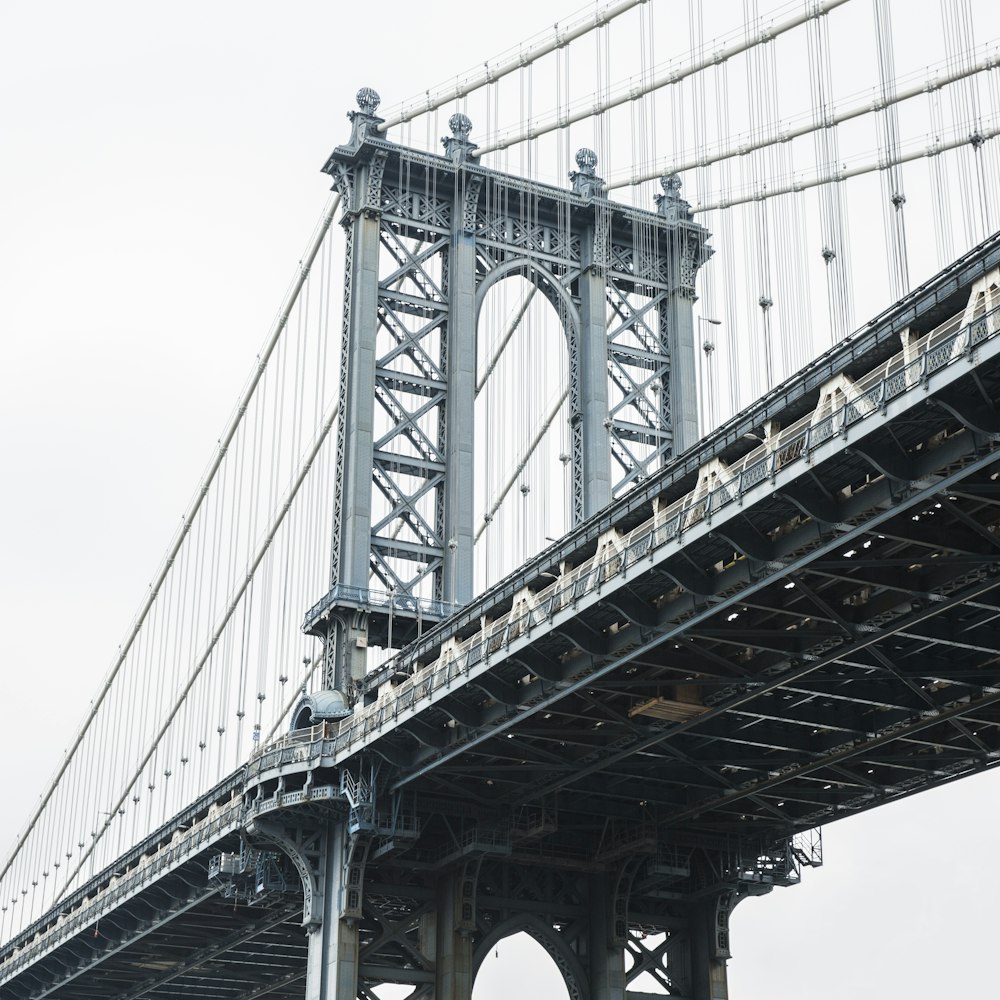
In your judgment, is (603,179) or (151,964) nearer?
(603,179)

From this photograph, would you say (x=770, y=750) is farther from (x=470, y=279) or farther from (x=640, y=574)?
(x=470, y=279)

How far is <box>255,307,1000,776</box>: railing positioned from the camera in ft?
137

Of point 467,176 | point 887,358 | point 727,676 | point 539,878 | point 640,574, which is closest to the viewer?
point 887,358

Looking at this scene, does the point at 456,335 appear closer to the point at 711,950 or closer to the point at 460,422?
the point at 460,422

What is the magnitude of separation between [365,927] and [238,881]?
5.88 metres

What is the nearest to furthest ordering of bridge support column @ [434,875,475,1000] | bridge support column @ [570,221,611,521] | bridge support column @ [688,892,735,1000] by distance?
bridge support column @ [434,875,475,1000]
bridge support column @ [688,892,735,1000]
bridge support column @ [570,221,611,521]

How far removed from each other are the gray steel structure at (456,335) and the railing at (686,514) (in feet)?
22.0

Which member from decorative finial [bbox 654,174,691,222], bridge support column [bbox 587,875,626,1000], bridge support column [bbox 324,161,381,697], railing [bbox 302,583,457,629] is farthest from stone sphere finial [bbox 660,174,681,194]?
bridge support column [bbox 587,875,626,1000]

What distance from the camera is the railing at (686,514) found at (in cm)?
4181

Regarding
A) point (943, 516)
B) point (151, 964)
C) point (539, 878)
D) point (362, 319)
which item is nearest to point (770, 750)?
point (539, 878)

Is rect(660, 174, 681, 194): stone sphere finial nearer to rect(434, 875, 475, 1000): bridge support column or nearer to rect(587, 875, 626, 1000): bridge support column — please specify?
rect(587, 875, 626, 1000): bridge support column

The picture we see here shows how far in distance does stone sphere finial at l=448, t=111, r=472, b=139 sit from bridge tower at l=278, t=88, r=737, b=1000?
0.27 ft

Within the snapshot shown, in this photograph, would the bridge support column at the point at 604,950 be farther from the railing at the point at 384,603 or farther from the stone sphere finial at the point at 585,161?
the stone sphere finial at the point at 585,161

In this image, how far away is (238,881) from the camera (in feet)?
261
